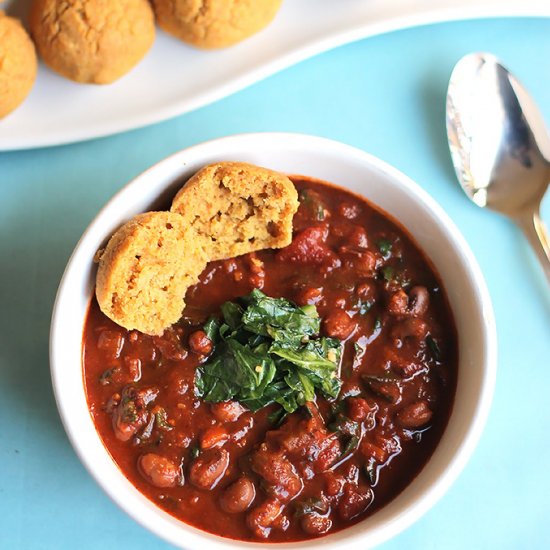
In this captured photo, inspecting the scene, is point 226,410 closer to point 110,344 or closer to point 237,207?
point 110,344

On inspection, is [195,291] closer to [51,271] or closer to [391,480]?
[51,271]

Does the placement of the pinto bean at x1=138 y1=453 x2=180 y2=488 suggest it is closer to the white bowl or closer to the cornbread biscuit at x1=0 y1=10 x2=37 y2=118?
the white bowl

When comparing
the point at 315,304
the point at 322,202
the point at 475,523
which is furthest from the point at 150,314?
the point at 475,523

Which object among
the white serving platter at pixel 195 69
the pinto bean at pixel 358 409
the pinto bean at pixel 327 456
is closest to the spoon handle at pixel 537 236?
the white serving platter at pixel 195 69

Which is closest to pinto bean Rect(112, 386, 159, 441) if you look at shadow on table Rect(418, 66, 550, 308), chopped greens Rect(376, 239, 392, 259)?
chopped greens Rect(376, 239, 392, 259)

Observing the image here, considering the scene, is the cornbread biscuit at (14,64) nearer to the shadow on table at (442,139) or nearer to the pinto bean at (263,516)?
the shadow on table at (442,139)

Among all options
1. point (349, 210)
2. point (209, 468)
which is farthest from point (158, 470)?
point (349, 210)
